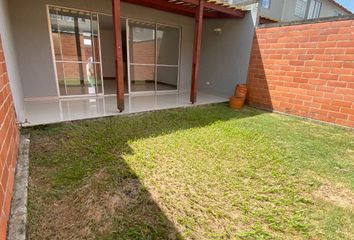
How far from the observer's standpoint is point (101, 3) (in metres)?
5.24

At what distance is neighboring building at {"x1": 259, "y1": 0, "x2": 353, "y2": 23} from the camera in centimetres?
1029

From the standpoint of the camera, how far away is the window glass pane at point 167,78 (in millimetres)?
7279

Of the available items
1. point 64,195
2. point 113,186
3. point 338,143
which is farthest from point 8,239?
point 338,143

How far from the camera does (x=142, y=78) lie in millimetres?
6918

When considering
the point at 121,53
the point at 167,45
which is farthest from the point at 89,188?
the point at 167,45

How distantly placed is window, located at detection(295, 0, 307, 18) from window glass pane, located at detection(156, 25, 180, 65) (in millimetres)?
9148

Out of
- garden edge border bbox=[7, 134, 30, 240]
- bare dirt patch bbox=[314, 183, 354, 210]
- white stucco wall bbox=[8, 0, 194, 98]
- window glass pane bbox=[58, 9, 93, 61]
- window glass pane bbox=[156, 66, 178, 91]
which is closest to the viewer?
garden edge border bbox=[7, 134, 30, 240]

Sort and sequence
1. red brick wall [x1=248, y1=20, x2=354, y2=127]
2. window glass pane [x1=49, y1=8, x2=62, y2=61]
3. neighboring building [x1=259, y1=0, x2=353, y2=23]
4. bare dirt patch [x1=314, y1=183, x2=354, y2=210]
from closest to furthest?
1. bare dirt patch [x1=314, y1=183, x2=354, y2=210]
2. red brick wall [x1=248, y1=20, x2=354, y2=127]
3. window glass pane [x1=49, y1=8, x2=62, y2=61]
4. neighboring building [x1=259, y1=0, x2=353, y2=23]

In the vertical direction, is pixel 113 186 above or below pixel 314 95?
below

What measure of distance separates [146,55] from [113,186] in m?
5.48

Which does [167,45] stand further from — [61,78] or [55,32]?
[61,78]

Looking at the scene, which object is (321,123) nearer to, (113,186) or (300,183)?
(300,183)

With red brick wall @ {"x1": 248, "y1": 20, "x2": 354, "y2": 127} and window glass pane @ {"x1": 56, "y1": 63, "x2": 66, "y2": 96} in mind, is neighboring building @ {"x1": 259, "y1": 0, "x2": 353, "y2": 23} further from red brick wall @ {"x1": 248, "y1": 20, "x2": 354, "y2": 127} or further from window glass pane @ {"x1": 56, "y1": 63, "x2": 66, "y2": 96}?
window glass pane @ {"x1": 56, "y1": 63, "x2": 66, "y2": 96}

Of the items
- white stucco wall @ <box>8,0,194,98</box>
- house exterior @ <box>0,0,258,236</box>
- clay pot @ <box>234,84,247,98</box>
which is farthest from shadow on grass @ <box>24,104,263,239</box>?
clay pot @ <box>234,84,247,98</box>
